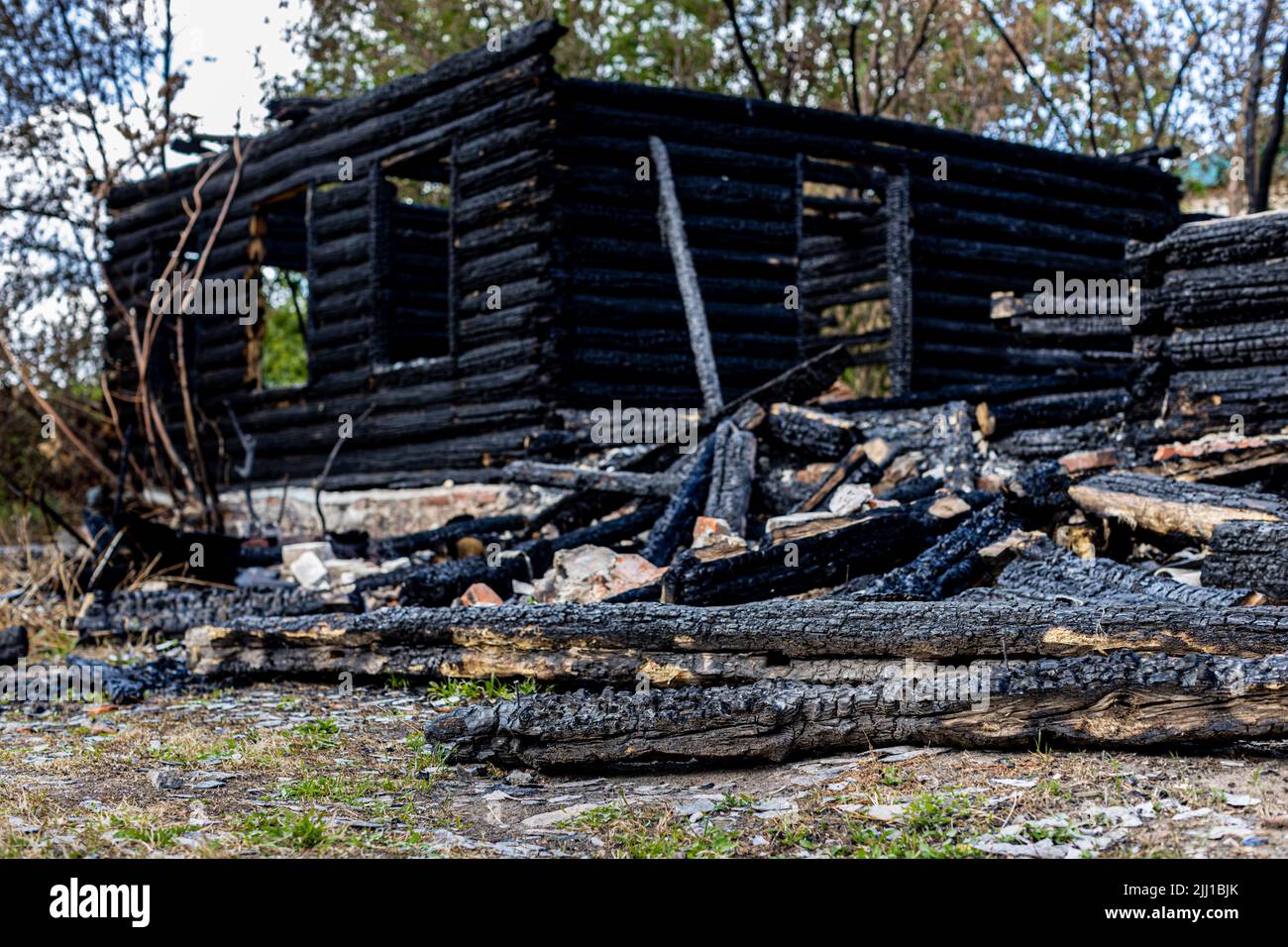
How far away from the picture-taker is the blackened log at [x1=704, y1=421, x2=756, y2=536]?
7.31 m

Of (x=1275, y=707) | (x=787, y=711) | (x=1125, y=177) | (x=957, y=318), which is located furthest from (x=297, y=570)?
(x=1125, y=177)

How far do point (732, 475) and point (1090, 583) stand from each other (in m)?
2.97

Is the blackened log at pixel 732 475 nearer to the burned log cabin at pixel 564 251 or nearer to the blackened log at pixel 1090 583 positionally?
the blackened log at pixel 1090 583

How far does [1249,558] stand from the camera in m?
4.79

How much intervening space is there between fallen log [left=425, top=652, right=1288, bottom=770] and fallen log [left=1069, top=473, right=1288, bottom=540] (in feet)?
7.22

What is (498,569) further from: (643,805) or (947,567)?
(643,805)

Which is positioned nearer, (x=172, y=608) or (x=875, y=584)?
(x=875, y=584)

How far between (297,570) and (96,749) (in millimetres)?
3616

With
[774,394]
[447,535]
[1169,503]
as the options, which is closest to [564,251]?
[774,394]

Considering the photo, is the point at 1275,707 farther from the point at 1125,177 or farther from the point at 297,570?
the point at 1125,177

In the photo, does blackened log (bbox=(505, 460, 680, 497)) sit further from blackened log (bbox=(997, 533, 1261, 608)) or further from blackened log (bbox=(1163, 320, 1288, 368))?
blackened log (bbox=(1163, 320, 1288, 368))

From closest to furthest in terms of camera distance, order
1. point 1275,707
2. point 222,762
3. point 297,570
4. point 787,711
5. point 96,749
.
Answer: point 1275,707
point 787,711
point 222,762
point 96,749
point 297,570

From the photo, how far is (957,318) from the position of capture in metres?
13.0

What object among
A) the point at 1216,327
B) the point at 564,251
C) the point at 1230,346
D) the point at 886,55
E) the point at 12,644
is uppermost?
the point at 886,55
